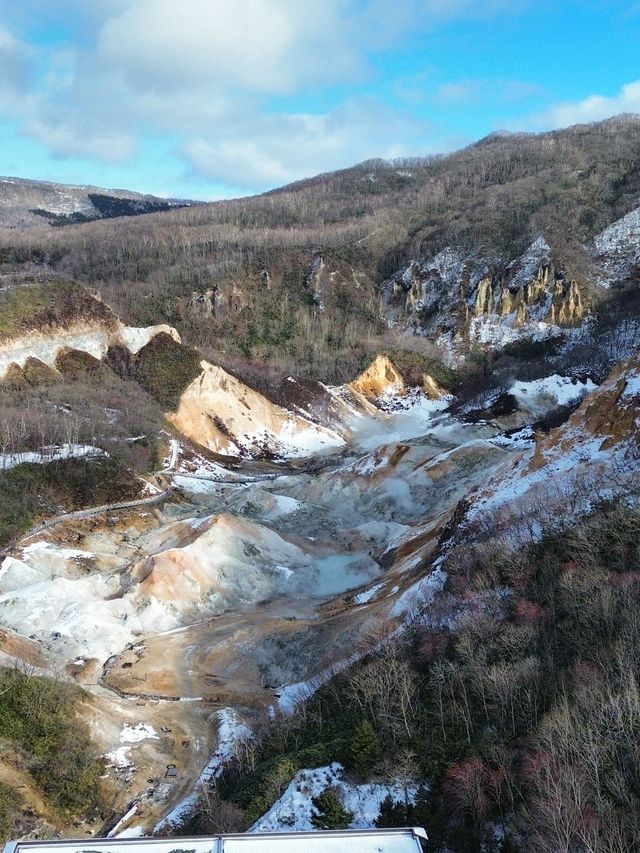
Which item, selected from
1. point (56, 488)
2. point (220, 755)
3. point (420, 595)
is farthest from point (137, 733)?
point (56, 488)

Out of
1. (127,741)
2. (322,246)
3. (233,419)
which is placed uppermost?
(322,246)

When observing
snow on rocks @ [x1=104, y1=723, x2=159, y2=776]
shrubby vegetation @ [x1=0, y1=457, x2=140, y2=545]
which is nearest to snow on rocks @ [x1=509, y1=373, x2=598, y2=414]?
shrubby vegetation @ [x1=0, y1=457, x2=140, y2=545]

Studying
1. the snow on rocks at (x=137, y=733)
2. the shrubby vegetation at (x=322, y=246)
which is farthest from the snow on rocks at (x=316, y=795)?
the shrubby vegetation at (x=322, y=246)

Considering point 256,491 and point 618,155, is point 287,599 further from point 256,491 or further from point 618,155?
point 618,155

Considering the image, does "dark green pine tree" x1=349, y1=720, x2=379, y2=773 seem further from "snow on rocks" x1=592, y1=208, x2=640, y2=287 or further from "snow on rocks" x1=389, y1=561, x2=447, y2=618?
"snow on rocks" x1=592, y1=208, x2=640, y2=287

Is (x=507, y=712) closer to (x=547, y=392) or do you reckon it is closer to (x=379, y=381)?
(x=547, y=392)

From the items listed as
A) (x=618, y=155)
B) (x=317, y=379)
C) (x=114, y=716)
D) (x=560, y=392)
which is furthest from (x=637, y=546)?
(x=618, y=155)

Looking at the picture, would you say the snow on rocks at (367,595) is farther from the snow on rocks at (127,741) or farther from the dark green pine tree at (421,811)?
the dark green pine tree at (421,811)
